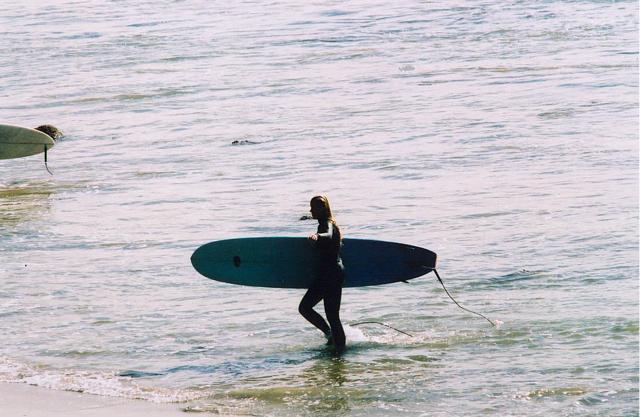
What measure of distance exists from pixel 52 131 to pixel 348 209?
32.7ft

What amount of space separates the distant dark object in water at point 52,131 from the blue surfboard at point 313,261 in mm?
14505

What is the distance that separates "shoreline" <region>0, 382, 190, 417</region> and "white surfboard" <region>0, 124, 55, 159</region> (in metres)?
10.8

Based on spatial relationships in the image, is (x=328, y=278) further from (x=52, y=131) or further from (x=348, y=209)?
(x=52, y=131)

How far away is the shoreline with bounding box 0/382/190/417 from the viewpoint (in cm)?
992

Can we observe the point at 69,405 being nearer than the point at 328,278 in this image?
Yes

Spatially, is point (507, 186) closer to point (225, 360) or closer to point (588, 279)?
Result: point (588, 279)

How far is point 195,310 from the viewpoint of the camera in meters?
13.5

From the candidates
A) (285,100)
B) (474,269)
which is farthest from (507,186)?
(285,100)

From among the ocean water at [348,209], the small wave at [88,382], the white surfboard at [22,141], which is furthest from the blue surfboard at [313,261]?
the white surfboard at [22,141]

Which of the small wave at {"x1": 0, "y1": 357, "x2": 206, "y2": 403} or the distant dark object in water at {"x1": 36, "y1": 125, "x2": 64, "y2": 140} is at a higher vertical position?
the small wave at {"x1": 0, "y1": 357, "x2": 206, "y2": 403}

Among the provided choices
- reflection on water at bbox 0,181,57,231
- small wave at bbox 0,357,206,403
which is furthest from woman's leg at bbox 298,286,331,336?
reflection on water at bbox 0,181,57,231

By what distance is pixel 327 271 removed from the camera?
36.3 ft

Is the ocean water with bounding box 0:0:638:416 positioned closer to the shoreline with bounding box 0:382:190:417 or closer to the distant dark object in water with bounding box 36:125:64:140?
the shoreline with bounding box 0:382:190:417

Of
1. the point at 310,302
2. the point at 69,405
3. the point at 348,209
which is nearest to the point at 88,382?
the point at 69,405
